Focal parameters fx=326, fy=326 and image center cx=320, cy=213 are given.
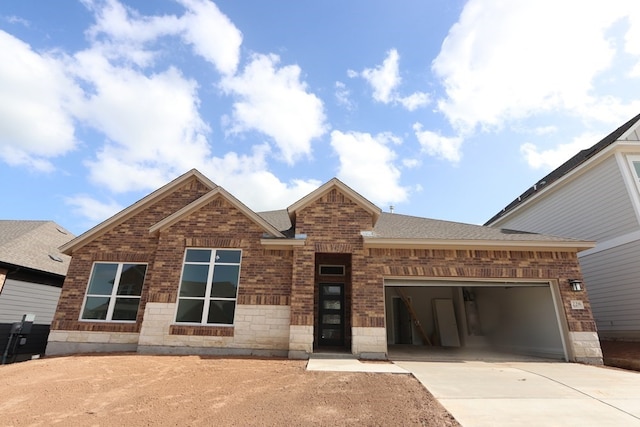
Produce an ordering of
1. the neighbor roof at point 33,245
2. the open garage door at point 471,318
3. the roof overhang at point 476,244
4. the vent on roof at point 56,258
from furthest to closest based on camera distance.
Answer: the vent on roof at point 56,258 → the neighbor roof at point 33,245 → the open garage door at point 471,318 → the roof overhang at point 476,244

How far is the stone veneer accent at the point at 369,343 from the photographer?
8898mm

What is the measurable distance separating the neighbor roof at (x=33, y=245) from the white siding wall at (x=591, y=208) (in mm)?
21632

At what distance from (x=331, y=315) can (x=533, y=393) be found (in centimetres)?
664

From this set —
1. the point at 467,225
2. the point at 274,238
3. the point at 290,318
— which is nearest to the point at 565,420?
the point at 290,318

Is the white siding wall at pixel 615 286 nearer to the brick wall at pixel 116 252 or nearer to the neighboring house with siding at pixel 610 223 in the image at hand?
the neighboring house with siding at pixel 610 223

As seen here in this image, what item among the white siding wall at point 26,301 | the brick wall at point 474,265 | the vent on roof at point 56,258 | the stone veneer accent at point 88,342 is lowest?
the stone veneer accent at point 88,342

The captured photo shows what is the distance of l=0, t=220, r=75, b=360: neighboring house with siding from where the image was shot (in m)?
12.0

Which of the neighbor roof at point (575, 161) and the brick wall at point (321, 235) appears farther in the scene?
the neighbor roof at point (575, 161)

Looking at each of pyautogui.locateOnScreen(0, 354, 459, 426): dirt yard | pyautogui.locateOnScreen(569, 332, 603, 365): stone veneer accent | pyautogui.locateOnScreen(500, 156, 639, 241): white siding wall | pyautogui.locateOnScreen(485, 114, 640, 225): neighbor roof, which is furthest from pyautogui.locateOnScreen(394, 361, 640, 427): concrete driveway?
pyautogui.locateOnScreen(485, 114, 640, 225): neighbor roof

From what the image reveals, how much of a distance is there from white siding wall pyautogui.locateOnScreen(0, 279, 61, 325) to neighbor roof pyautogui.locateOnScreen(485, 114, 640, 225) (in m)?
22.2

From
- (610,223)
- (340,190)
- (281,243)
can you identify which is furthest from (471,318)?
(281,243)

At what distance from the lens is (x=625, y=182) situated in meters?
11.2

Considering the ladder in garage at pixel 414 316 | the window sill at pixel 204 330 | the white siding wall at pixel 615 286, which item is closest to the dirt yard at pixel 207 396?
the window sill at pixel 204 330

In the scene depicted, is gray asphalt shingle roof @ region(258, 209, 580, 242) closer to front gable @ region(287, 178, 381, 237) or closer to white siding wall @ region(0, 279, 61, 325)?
front gable @ region(287, 178, 381, 237)
